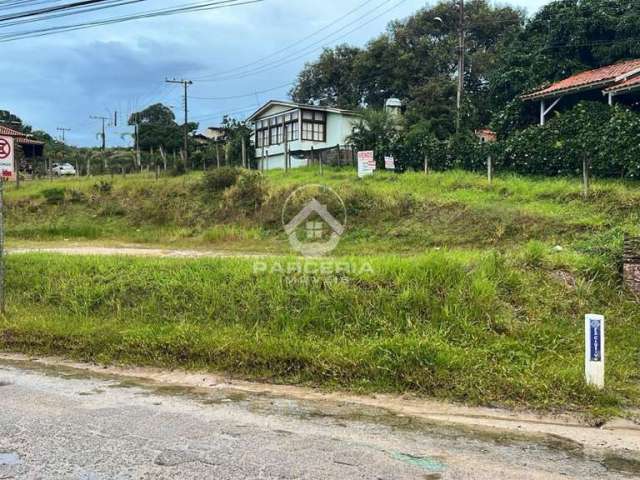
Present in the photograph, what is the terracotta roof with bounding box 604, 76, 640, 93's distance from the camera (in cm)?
1787

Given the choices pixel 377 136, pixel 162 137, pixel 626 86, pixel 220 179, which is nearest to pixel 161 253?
pixel 220 179

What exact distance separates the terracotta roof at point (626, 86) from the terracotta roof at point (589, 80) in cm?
76

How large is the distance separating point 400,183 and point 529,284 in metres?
11.1

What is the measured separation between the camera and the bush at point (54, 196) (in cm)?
2436

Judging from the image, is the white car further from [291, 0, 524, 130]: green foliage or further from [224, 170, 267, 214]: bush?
[224, 170, 267, 214]: bush

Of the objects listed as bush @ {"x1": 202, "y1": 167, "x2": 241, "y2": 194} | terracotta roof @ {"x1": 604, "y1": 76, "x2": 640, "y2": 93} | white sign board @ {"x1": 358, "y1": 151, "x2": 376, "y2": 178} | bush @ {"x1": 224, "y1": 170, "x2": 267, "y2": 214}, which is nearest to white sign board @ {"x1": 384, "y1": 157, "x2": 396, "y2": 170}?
white sign board @ {"x1": 358, "y1": 151, "x2": 376, "y2": 178}

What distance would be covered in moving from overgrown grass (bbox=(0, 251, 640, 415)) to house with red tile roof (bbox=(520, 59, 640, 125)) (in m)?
14.2

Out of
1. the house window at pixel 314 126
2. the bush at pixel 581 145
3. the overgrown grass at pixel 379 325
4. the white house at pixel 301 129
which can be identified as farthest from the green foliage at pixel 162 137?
the overgrown grass at pixel 379 325

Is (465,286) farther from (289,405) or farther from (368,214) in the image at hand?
(368,214)

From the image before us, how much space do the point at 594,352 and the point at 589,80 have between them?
61.7ft

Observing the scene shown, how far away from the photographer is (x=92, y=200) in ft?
78.8

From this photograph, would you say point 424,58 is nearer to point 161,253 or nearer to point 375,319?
point 161,253

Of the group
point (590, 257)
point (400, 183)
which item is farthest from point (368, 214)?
point (590, 257)

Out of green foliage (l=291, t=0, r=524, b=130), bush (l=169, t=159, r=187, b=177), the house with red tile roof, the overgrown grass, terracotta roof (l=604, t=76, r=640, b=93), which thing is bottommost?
the overgrown grass
